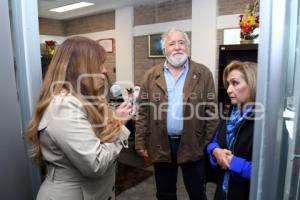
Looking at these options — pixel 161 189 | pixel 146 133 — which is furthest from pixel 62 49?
pixel 161 189

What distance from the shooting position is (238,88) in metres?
1.48

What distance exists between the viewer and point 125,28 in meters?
6.67

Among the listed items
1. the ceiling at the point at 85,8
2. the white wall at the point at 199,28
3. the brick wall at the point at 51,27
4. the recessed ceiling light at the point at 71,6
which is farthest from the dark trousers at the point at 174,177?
the brick wall at the point at 51,27

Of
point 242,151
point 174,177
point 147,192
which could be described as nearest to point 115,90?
point 147,192

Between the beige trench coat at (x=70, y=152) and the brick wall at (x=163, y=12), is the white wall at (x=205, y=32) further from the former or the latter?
the beige trench coat at (x=70, y=152)

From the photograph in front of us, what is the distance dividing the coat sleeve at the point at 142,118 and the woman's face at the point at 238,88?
74 cm

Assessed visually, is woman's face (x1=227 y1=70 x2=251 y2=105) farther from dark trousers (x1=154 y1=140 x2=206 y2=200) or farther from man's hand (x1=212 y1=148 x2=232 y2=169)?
dark trousers (x1=154 y1=140 x2=206 y2=200)

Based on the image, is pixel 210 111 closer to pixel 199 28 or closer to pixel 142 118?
pixel 142 118

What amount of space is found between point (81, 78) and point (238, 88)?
0.86m

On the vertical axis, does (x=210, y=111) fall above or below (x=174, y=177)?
above

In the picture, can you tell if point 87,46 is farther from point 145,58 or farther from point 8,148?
point 145,58

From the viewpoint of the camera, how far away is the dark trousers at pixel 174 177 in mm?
2008

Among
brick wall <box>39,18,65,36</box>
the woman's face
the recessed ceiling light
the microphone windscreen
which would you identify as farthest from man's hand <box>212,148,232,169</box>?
brick wall <box>39,18,65,36</box>

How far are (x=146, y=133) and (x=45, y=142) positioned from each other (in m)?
1.16
